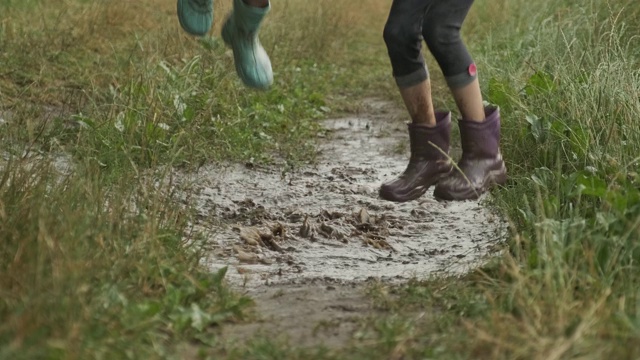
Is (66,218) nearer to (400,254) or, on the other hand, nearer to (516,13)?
(400,254)

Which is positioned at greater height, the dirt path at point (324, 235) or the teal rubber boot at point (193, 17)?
the teal rubber boot at point (193, 17)

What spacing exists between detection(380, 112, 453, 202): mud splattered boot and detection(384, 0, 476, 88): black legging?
21cm

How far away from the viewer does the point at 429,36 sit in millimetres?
4562

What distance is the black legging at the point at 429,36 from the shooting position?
178 inches

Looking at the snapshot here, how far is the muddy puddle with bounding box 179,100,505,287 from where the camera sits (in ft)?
14.8

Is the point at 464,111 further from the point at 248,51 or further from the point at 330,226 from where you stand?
the point at 248,51

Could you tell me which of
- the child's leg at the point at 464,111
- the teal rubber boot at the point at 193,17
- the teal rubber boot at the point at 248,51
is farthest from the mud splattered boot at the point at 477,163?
the teal rubber boot at the point at 193,17

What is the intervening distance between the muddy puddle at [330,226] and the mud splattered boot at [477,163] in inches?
8.6

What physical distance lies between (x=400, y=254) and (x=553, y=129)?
93 cm

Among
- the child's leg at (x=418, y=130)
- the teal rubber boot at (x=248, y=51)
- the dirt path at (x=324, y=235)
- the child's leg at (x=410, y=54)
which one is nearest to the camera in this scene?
the dirt path at (x=324, y=235)

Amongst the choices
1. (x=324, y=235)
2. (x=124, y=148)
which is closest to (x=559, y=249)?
(x=324, y=235)

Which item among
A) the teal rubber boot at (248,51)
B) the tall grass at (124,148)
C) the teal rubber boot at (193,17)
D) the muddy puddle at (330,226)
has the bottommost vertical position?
the muddy puddle at (330,226)

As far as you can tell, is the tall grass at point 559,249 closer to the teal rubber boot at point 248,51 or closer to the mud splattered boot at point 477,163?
the mud splattered boot at point 477,163

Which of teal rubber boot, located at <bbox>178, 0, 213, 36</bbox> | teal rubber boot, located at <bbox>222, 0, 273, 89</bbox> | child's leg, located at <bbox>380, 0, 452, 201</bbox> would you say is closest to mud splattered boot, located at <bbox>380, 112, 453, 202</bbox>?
child's leg, located at <bbox>380, 0, 452, 201</bbox>
